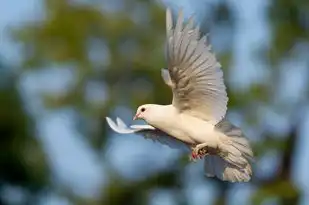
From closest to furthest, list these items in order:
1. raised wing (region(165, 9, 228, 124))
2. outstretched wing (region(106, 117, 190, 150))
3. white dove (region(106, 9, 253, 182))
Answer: raised wing (region(165, 9, 228, 124)) → white dove (region(106, 9, 253, 182)) → outstretched wing (region(106, 117, 190, 150))

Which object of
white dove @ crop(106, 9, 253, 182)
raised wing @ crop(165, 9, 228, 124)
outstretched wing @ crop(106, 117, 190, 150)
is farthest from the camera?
outstretched wing @ crop(106, 117, 190, 150)

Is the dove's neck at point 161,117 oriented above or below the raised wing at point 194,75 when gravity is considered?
below

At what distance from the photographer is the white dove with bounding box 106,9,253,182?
562 cm

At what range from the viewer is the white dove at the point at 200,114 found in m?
5.62

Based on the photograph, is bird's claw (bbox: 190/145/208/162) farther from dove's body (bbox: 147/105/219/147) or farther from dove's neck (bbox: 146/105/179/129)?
dove's neck (bbox: 146/105/179/129)

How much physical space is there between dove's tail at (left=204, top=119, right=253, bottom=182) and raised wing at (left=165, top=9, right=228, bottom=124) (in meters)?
0.06

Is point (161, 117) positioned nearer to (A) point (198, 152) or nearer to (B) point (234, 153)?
(A) point (198, 152)

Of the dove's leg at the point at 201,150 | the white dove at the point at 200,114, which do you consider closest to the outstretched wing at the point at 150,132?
the white dove at the point at 200,114

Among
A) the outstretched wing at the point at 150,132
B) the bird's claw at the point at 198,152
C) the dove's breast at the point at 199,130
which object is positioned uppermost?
the dove's breast at the point at 199,130

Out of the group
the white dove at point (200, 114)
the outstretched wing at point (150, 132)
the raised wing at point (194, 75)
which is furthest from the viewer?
the outstretched wing at point (150, 132)

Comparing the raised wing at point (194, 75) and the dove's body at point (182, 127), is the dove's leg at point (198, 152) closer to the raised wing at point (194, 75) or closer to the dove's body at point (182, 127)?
the dove's body at point (182, 127)

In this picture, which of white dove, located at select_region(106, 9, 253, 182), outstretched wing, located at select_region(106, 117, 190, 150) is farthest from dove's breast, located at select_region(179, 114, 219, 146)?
outstretched wing, located at select_region(106, 117, 190, 150)

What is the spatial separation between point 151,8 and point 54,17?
6.32 feet

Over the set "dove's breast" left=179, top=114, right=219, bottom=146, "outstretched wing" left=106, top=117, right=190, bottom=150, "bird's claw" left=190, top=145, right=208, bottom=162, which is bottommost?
"outstretched wing" left=106, top=117, right=190, bottom=150
